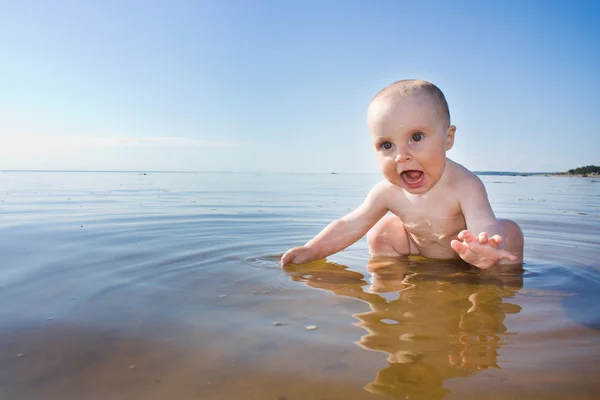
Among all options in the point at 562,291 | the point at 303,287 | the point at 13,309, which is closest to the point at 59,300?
the point at 13,309

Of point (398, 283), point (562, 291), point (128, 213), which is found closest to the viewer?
point (562, 291)

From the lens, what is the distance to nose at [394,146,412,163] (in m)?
2.67

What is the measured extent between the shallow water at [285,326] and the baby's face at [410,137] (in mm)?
642

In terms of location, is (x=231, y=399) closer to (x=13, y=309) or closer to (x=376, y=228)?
(x=13, y=309)

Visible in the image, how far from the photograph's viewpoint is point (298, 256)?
3.14 meters

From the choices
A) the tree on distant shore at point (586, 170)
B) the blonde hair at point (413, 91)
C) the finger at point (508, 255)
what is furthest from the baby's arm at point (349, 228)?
the tree on distant shore at point (586, 170)

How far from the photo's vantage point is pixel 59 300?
2.11 metres

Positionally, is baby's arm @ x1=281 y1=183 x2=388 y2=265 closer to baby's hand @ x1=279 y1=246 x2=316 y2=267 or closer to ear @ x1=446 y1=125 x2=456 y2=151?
baby's hand @ x1=279 y1=246 x2=316 y2=267

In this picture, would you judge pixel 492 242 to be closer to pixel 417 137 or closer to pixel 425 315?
pixel 425 315

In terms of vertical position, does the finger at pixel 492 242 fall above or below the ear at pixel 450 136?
below

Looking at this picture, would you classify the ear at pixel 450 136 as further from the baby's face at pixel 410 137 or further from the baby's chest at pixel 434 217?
the baby's chest at pixel 434 217

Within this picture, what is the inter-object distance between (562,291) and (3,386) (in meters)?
2.43

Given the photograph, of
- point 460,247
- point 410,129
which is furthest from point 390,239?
point 460,247

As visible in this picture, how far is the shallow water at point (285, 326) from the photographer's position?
4.30 feet
